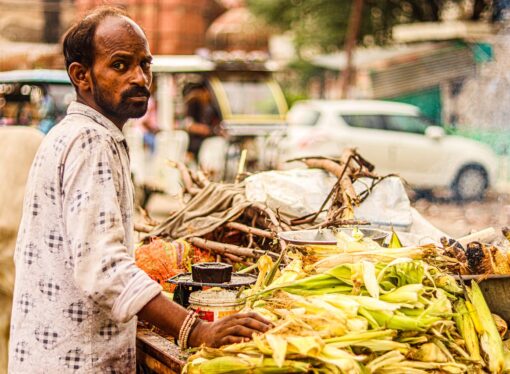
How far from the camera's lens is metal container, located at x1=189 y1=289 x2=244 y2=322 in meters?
2.50

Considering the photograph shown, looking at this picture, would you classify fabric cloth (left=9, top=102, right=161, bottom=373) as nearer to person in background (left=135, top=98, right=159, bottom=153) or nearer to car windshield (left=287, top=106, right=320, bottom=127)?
person in background (left=135, top=98, right=159, bottom=153)

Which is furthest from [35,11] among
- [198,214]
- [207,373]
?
[207,373]

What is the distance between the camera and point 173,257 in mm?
3422

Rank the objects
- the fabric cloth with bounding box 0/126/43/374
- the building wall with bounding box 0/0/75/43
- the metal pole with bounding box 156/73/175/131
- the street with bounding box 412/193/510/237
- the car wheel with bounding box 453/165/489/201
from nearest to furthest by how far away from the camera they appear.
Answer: the fabric cloth with bounding box 0/126/43/374 < the street with bounding box 412/193/510/237 < the car wheel with bounding box 453/165/489/201 < the metal pole with bounding box 156/73/175/131 < the building wall with bounding box 0/0/75/43

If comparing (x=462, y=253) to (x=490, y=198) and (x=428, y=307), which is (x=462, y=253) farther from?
(x=490, y=198)

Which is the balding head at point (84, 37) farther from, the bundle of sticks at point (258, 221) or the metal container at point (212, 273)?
the bundle of sticks at point (258, 221)

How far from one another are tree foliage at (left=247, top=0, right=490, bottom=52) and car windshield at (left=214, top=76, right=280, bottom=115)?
683cm

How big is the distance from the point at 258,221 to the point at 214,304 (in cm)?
126

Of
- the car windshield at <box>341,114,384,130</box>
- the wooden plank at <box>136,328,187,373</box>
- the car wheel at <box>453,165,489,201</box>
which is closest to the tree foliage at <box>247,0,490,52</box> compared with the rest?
the car windshield at <box>341,114,384,130</box>

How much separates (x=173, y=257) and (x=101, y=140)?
51.4 inches

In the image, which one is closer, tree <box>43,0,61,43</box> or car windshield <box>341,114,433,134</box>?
car windshield <box>341,114,433,134</box>

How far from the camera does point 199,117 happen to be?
16906mm

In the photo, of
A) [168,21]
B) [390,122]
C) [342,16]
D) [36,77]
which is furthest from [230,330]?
[168,21]

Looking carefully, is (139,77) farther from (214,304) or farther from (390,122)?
(390,122)
